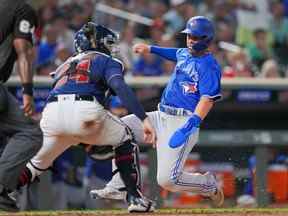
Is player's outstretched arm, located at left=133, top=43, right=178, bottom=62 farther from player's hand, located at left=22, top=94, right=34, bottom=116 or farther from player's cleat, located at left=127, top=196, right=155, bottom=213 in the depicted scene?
player's cleat, located at left=127, top=196, right=155, bottom=213

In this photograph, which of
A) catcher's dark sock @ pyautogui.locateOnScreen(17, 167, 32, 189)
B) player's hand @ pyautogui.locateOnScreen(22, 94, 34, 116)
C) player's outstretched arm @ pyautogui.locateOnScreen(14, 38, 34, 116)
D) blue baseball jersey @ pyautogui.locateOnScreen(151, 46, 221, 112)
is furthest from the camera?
catcher's dark sock @ pyautogui.locateOnScreen(17, 167, 32, 189)

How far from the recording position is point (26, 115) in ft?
25.3

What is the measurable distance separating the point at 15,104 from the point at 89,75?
0.69 m

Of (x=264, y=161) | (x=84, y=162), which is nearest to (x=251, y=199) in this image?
(x=264, y=161)

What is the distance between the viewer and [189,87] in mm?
8234

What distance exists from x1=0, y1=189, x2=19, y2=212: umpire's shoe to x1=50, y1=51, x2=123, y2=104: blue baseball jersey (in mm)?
937

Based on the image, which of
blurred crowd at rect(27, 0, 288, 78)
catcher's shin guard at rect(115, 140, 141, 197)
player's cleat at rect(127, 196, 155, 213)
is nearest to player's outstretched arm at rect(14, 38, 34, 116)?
catcher's shin guard at rect(115, 140, 141, 197)

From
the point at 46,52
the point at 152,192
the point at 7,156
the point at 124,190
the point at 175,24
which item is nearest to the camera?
the point at 7,156

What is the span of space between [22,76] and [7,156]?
783 mm

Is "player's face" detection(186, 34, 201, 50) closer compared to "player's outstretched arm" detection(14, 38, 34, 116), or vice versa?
"player's outstretched arm" detection(14, 38, 34, 116)

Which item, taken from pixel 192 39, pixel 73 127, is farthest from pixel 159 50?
pixel 73 127

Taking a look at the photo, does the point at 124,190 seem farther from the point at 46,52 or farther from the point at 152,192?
A: the point at 46,52

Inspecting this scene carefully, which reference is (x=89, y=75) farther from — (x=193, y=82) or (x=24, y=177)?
(x=24, y=177)

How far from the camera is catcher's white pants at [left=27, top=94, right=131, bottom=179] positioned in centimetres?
791
